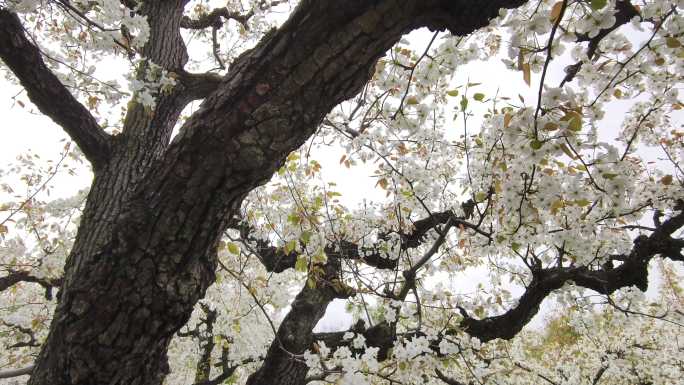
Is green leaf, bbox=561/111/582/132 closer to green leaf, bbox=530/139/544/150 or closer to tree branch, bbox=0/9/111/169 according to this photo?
green leaf, bbox=530/139/544/150

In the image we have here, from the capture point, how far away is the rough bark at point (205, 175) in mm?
1322

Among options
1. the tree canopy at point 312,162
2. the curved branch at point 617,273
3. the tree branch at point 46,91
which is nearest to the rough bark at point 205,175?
the tree canopy at point 312,162

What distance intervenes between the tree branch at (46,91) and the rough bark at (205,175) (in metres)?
0.97

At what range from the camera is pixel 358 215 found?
4.79 metres

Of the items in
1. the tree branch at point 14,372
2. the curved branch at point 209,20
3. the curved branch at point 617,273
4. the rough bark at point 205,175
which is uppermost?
the curved branch at point 209,20

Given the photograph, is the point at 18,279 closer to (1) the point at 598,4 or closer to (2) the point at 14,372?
(2) the point at 14,372

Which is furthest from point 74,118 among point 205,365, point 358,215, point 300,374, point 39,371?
point 205,365

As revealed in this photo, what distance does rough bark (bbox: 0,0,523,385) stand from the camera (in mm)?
1322

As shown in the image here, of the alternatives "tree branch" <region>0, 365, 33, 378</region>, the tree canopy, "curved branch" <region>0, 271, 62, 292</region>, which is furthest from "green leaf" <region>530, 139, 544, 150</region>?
"curved branch" <region>0, 271, 62, 292</region>

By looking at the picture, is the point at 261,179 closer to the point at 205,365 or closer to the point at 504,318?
the point at 504,318

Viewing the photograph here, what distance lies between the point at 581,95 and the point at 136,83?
8.44ft

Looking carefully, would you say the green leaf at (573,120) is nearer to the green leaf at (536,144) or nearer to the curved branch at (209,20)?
the green leaf at (536,144)

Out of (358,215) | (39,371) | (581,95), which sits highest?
(358,215)

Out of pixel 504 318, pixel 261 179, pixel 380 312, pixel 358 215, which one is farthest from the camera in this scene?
pixel 358 215
